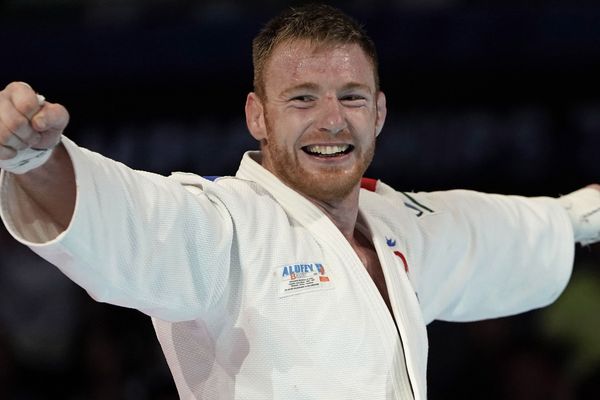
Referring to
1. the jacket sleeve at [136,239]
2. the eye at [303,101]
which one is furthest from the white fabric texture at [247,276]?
the eye at [303,101]

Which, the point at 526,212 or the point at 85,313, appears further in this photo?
the point at 85,313

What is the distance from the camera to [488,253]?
3889 millimetres

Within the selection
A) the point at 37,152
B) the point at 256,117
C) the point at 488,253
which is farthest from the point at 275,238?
the point at 488,253

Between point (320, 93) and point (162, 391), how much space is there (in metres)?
2.72

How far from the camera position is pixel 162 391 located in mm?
5441

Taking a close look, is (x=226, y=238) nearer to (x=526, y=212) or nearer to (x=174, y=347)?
(x=174, y=347)

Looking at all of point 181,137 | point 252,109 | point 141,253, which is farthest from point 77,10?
point 141,253

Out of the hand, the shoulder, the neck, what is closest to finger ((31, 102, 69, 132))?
the hand

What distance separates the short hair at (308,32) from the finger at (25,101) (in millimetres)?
1183

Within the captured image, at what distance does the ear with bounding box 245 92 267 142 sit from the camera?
334cm

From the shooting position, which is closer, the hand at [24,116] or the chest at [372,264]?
the hand at [24,116]

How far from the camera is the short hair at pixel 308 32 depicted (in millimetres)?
3248

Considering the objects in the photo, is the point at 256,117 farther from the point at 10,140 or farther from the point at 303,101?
the point at 10,140

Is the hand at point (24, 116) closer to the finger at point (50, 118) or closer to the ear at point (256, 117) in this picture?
the finger at point (50, 118)
